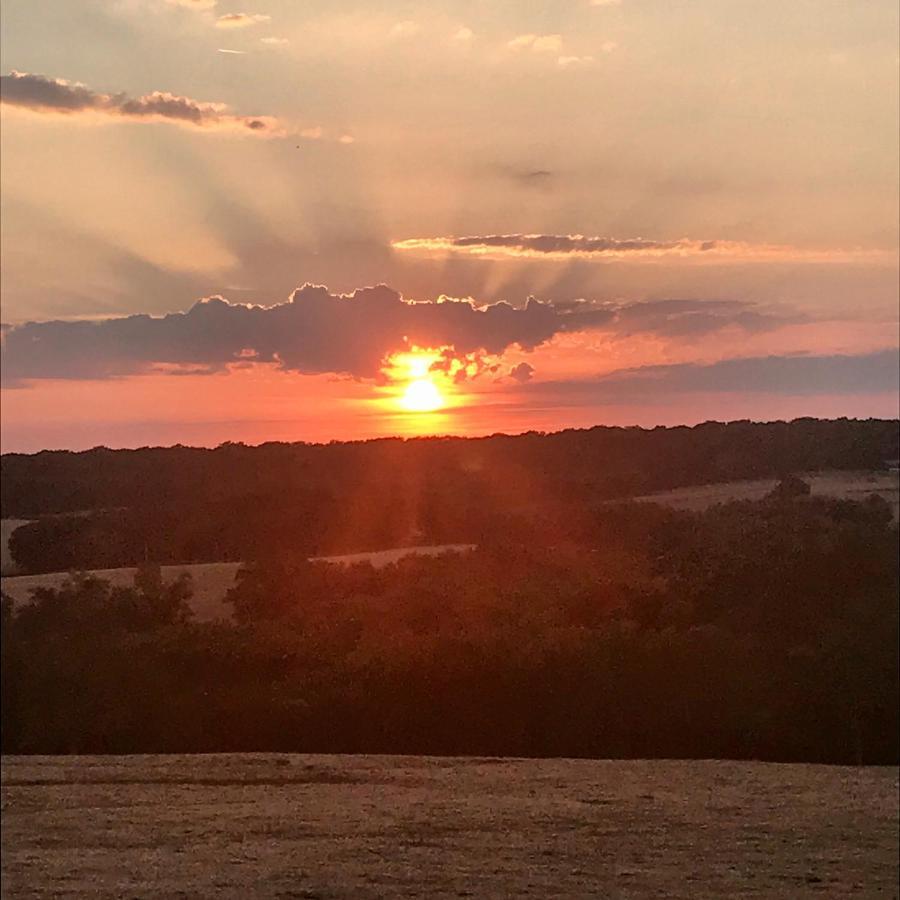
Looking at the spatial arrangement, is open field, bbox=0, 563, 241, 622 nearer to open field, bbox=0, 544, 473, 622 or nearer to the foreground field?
open field, bbox=0, 544, 473, 622

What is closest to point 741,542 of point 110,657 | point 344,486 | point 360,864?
point 344,486

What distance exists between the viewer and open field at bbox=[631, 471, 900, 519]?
428 centimetres

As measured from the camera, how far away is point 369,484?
14.3 feet

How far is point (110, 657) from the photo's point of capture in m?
4.23

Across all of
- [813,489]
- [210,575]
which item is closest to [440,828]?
[210,575]

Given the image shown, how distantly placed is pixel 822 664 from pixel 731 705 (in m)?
0.38

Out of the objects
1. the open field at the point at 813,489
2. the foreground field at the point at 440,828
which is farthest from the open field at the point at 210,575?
the open field at the point at 813,489

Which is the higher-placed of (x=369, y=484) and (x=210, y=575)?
(x=369, y=484)

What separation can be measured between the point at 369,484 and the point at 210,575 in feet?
2.32

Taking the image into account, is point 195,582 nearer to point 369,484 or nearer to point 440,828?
point 369,484

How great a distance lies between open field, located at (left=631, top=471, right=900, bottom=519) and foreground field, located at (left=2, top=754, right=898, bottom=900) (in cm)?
99

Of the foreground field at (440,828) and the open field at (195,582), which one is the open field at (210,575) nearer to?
the open field at (195,582)

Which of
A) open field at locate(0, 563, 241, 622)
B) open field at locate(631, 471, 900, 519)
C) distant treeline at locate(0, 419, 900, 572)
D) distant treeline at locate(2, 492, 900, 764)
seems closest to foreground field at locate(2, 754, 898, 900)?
distant treeline at locate(2, 492, 900, 764)

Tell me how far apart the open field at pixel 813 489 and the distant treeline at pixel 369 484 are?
0.12 feet
